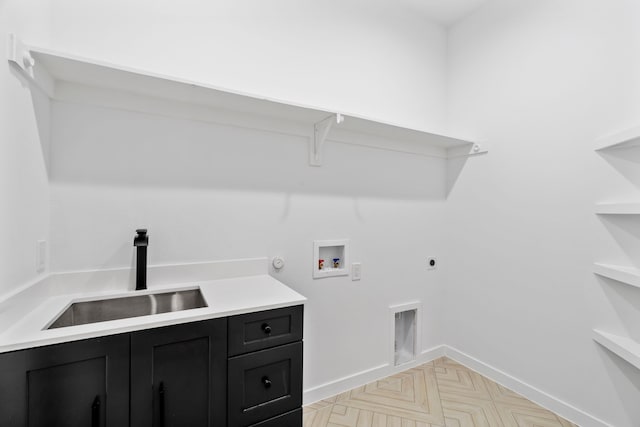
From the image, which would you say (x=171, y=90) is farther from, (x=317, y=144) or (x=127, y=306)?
(x=127, y=306)

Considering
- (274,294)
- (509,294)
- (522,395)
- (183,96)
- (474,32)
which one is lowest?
(522,395)

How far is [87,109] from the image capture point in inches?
57.4

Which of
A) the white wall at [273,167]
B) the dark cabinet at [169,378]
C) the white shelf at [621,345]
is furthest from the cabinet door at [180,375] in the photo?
the white shelf at [621,345]

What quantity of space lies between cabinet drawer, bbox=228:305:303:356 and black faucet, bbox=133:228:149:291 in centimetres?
59

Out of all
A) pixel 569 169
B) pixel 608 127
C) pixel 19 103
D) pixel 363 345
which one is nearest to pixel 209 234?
pixel 19 103

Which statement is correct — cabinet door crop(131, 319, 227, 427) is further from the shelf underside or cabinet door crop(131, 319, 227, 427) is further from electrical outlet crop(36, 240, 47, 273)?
the shelf underside

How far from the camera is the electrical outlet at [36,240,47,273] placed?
129 centimetres

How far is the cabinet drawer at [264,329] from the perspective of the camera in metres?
1.27

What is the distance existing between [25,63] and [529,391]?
132 inches

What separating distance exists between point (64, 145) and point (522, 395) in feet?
10.7

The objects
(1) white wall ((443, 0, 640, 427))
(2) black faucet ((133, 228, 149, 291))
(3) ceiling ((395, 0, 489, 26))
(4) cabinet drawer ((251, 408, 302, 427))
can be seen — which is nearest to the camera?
Result: (4) cabinet drawer ((251, 408, 302, 427))

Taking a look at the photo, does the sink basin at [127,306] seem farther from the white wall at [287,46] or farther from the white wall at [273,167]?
the white wall at [287,46]

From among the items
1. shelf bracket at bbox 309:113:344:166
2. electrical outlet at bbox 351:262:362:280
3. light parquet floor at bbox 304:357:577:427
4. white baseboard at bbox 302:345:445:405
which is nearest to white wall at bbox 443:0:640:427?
light parquet floor at bbox 304:357:577:427

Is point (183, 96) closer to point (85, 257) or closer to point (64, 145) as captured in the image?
point (64, 145)
